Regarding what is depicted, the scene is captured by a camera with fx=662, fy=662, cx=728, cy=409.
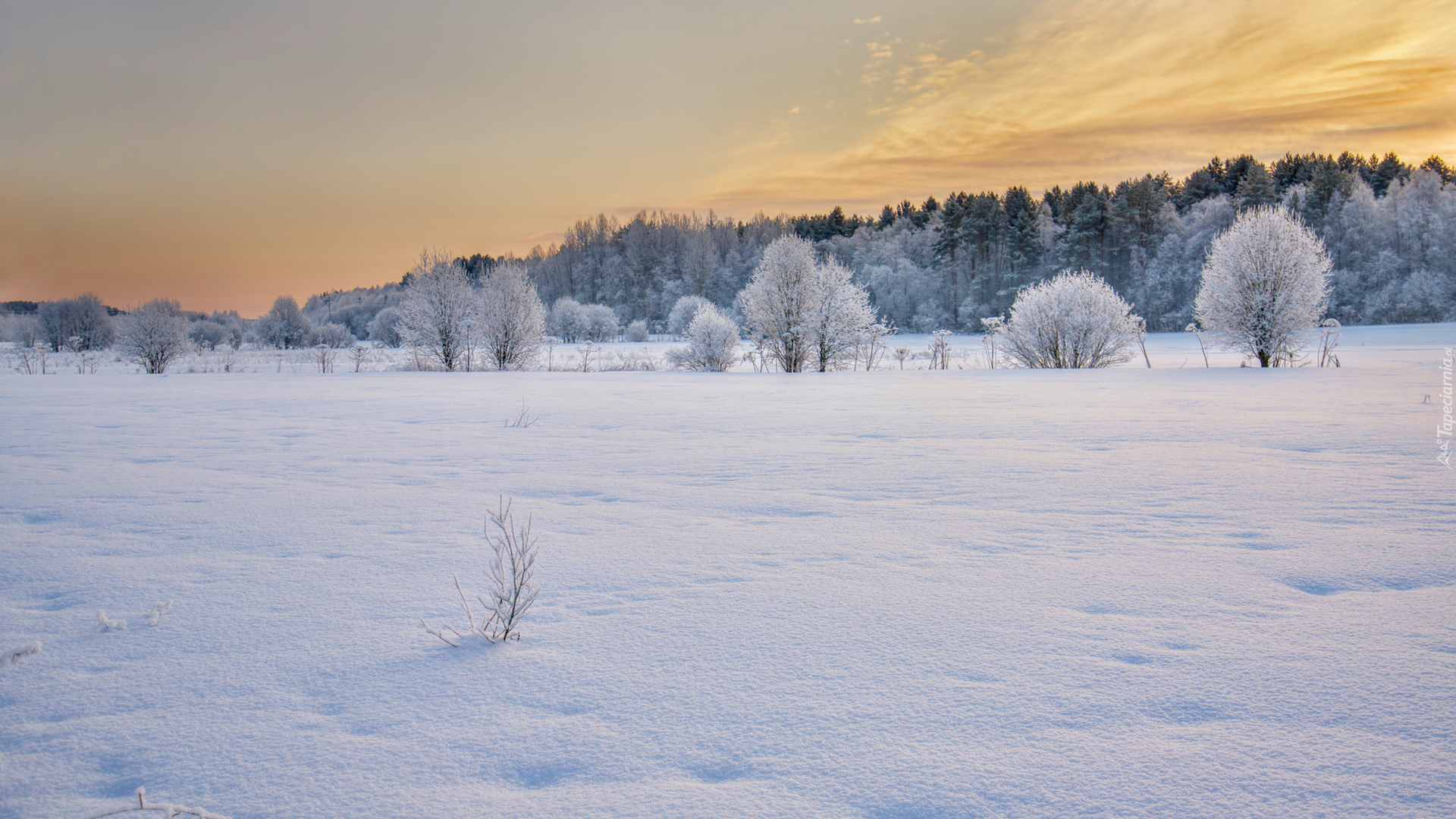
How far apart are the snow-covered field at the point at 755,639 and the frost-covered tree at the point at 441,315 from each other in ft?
66.8

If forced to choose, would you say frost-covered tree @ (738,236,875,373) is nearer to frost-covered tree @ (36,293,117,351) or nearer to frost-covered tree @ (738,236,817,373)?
frost-covered tree @ (738,236,817,373)

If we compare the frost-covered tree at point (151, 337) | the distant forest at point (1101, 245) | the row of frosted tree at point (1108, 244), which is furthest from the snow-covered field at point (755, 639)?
the row of frosted tree at point (1108, 244)

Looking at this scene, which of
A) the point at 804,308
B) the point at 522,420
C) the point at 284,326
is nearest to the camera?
the point at 522,420

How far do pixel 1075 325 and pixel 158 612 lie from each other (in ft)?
69.4

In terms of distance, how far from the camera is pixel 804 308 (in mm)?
21094

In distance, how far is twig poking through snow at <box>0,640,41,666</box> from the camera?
2.30 m

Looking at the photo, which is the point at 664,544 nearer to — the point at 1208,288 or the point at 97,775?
the point at 97,775

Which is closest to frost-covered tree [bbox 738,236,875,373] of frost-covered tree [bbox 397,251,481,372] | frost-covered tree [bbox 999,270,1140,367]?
frost-covered tree [bbox 999,270,1140,367]

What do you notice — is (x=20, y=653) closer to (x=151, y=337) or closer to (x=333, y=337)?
(x=151, y=337)

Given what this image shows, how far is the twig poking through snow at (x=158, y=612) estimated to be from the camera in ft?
8.54

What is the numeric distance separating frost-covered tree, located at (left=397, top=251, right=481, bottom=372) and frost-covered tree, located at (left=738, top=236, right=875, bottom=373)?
11.6 metres

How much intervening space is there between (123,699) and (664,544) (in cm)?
218

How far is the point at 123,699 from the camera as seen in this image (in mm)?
A: 2062

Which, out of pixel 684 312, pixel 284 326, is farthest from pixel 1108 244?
pixel 284 326
